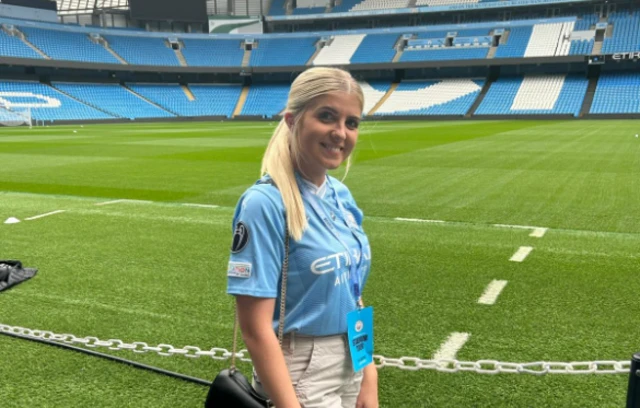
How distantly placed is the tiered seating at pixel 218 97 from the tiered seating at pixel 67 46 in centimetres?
950

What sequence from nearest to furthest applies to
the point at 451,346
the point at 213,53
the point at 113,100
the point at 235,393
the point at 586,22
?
the point at 235,393 < the point at 451,346 < the point at 586,22 < the point at 113,100 < the point at 213,53

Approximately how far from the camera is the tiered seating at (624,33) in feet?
165

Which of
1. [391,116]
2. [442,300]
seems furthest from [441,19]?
[442,300]

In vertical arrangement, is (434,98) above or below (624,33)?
below

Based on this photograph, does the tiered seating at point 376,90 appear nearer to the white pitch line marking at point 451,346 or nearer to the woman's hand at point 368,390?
the white pitch line marking at point 451,346

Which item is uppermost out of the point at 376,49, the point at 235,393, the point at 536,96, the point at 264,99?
the point at 235,393

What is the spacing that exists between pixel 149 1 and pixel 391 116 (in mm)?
32211

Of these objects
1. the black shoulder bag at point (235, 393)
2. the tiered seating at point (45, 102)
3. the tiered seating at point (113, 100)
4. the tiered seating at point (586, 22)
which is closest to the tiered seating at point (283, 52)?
the tiered seating at point (113, 100)

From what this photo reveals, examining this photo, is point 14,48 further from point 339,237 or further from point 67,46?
point 339,237

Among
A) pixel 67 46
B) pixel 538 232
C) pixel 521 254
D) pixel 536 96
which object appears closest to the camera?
pixel 521 254

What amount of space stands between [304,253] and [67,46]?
2490 inches

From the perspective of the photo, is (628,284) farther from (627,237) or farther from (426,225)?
(426,225)

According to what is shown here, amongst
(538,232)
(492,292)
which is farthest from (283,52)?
(492,292)

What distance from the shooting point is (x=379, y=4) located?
65.2 meters
